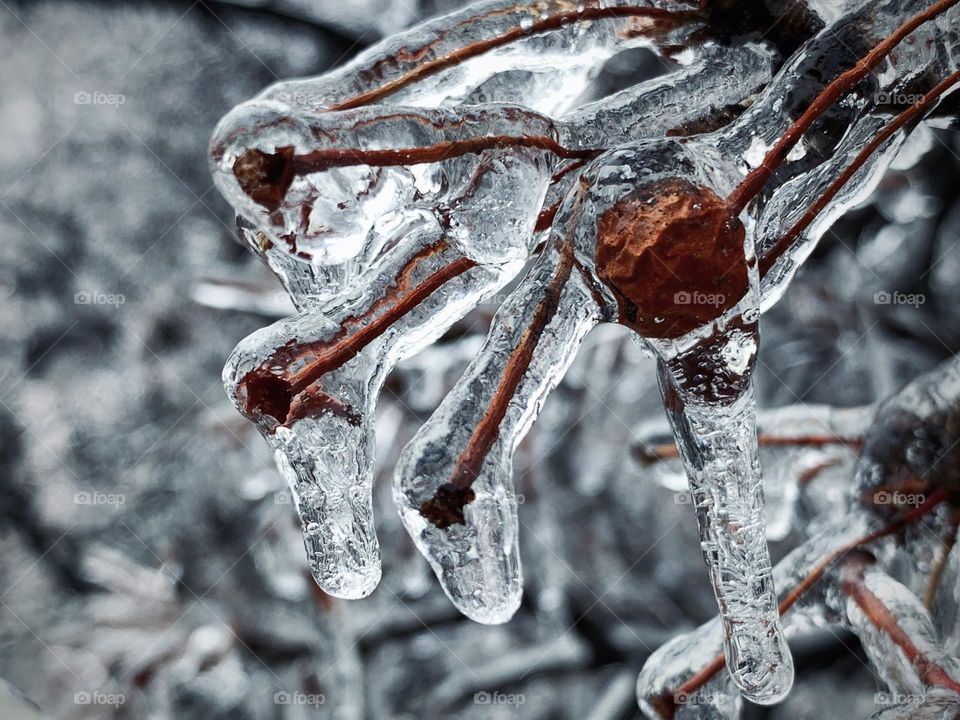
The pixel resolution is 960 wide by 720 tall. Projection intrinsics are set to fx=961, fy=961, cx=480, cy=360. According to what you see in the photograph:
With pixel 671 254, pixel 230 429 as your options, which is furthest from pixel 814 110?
pixel 230 429

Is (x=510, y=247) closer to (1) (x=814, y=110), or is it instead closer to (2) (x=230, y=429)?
(1) (x=814, y=110)

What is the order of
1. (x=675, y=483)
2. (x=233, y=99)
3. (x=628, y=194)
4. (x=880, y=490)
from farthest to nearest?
1. (x=233, y=99)
2. (x=675, y=483)
3. (x=880, y=490)
4. (x=628, y=194)

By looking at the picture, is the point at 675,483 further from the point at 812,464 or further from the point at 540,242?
the point at 540,242

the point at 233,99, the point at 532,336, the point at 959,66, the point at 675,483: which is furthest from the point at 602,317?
the point at 233,99

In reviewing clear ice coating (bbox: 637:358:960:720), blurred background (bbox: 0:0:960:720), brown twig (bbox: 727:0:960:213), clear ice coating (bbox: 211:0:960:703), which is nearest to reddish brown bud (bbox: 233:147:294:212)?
clear ice coating (bbox: 211:0:960:703)

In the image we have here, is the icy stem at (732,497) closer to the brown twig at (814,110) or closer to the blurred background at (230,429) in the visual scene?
the brown twig at (814,110)
